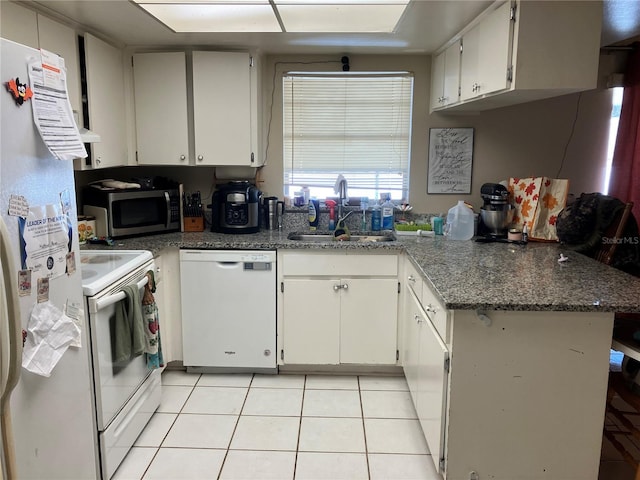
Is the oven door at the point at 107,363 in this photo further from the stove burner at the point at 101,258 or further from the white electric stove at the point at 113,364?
the stove burner at the point at 101,258

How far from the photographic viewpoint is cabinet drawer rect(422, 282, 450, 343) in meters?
1.98

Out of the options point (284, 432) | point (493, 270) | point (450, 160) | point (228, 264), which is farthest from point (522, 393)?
point (450, 160)

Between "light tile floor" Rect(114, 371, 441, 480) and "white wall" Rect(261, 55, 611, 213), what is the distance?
164 centimetres

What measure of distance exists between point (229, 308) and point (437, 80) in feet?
6.72

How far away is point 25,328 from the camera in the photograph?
1.47m

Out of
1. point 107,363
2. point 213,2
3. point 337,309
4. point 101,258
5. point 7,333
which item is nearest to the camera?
point 7,333

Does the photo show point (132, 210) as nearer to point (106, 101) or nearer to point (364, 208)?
point (106, 101)

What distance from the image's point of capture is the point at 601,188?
359cm

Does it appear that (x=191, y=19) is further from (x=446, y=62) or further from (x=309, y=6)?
(x=446, y=62)

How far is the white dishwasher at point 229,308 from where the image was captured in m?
3.06

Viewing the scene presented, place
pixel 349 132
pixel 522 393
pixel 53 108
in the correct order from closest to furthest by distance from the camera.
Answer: pixel 53 108, pixel 522 393, pixel 349 132

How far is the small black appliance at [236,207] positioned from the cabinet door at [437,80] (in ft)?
4.47

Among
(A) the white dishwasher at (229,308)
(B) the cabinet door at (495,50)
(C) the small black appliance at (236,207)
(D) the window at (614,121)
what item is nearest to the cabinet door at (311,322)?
(A) the white dishwasher at (229,308)

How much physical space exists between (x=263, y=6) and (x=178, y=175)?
1615 mm
